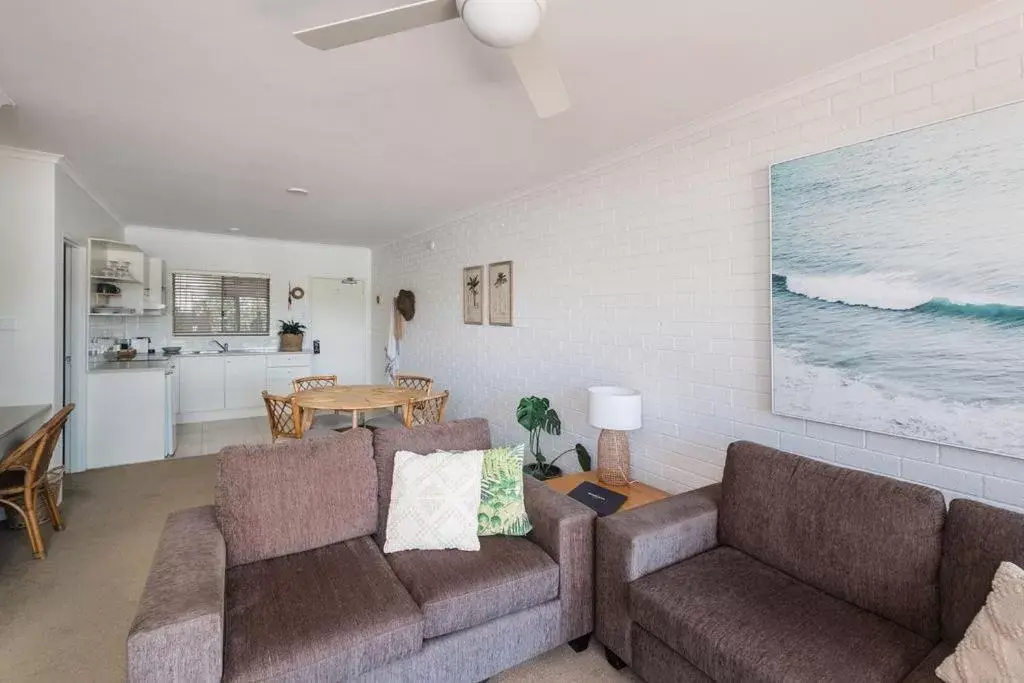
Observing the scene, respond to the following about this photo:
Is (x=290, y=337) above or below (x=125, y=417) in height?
above

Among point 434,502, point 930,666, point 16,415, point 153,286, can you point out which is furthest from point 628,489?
point 153,286

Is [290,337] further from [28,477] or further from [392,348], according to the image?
[28,477]

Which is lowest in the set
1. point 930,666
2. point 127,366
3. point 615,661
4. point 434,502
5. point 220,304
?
point 615,661

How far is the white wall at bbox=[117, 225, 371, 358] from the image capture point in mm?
6195

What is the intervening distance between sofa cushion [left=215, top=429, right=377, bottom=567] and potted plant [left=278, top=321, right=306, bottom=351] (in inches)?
206

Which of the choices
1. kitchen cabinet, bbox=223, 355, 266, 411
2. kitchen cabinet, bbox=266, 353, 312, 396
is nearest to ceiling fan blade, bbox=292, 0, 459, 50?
kitchen cabinet, bbox=223, 355, 266, 411

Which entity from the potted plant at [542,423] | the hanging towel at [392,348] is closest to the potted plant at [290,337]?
the hanging towel at [392,348]

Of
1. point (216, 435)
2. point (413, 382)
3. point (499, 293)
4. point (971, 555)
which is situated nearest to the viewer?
point (971, 555)

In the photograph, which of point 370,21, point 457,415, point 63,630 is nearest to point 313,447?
point 63,630

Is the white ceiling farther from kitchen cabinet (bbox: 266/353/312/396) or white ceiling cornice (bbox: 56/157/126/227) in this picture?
kitchen cabinet (bbox: 266/353/312/396)

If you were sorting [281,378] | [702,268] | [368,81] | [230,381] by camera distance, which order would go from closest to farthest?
[368,81]
[702,268]
[230,381]
[281,378]

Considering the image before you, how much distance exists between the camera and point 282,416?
3863 millimetres

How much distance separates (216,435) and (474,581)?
504cm

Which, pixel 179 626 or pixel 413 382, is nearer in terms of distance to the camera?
pixel 179 626
